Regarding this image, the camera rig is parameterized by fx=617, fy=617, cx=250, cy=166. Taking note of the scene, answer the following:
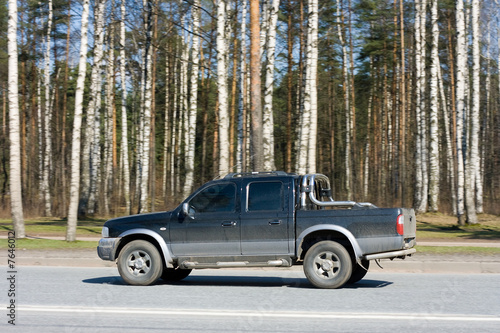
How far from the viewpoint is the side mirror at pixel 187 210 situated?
414 inches

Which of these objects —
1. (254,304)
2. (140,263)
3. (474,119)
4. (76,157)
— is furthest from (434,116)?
(254,304)

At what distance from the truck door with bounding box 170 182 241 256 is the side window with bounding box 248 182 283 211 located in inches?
9.7

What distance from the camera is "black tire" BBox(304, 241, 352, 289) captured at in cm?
998

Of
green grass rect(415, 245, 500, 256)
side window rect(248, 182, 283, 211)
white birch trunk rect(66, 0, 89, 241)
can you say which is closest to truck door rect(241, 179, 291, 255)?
side window rect(248, 182, 283, 211)

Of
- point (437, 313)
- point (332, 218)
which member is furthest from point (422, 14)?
point (437, 313)

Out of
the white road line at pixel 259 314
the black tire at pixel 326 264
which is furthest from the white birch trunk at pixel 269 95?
the white road line at pixel 259 314

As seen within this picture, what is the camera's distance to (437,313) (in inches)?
306

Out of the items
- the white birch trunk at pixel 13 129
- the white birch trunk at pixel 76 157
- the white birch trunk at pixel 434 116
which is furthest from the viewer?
the white birch trunk at pixel 434 116

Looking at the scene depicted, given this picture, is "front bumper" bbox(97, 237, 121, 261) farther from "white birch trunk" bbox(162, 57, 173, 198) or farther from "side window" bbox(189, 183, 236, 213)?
"white birch trunk" bbox(162, 57, 173, 198)

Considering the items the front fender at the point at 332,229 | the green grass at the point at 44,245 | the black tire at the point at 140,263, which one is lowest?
the green grass at the point at 44,245

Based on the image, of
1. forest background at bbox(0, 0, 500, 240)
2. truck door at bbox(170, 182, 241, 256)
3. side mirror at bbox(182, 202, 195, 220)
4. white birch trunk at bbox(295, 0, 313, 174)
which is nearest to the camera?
truck door at bbox(170, 182, 241, 256)

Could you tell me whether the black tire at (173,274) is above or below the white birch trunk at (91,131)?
below

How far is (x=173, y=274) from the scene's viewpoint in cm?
1156

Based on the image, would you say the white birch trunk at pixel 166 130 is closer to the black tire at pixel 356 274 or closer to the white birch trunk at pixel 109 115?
the white birch trunk at pixel 109 115
